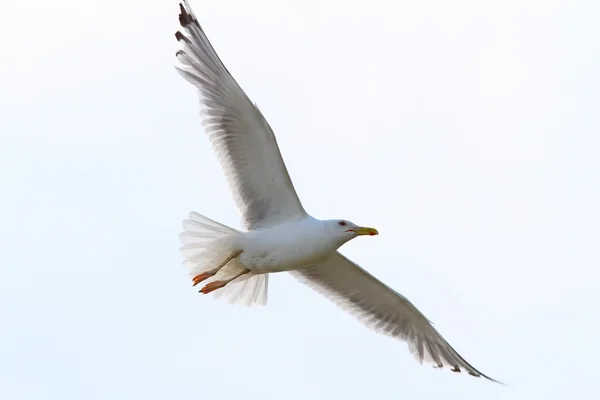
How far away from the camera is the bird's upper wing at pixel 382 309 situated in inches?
507

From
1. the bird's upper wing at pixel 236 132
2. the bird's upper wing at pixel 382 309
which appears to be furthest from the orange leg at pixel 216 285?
the bird's upper wing at pixel 382 309

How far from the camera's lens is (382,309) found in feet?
43.2

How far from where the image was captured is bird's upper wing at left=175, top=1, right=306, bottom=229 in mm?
11562

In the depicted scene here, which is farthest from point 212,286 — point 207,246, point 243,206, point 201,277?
point 243,206

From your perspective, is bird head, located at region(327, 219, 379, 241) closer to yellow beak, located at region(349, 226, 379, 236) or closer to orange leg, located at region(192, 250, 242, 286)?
yellow beak, located at region(349, 226, 379, 236)

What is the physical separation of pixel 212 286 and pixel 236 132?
1.48 meters

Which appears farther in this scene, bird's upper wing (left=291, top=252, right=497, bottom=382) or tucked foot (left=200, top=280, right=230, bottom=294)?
bird's upper wing (left=291, top=252, right=497, bottom=382)

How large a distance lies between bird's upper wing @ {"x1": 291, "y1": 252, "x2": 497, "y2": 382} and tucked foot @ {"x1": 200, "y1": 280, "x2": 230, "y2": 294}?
50.9 inches

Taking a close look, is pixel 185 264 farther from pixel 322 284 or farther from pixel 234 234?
pixel 322 284

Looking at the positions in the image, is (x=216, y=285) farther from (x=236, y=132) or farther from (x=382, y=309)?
(x=382, y=309)

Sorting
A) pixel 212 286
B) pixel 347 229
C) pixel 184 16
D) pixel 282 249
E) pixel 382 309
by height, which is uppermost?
pixel 184 16

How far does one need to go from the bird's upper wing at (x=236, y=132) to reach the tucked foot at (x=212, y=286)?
26.0 inches

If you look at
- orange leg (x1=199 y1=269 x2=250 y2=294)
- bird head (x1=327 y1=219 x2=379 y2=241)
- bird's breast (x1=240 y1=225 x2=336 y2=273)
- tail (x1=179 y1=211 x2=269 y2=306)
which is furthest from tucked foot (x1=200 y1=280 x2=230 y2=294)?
bird head (x1=327 y1=219 x2=379 y2=241)

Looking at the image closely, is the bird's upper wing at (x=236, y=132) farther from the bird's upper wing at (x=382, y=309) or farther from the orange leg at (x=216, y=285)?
the bird's upper wing at (x=382, y=309)
